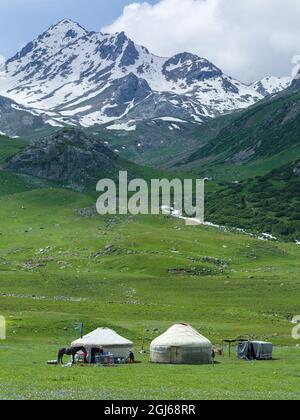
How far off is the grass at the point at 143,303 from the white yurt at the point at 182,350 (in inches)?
74.4

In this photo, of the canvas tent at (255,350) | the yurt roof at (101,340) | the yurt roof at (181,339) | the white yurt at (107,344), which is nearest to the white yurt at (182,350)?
the yurt roof at (181,339)

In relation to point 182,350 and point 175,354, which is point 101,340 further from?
point 182,350

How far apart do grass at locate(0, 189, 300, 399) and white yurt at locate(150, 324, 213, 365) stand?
1.89 metres

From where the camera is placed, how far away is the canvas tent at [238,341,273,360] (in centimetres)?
6531

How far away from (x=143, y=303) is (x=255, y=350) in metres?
50.4

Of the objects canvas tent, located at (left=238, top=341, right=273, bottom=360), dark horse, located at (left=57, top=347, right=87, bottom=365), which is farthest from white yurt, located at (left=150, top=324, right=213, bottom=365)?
dark horse, located at (left=57, top=347, right=87, bottom=365)

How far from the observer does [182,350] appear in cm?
6275

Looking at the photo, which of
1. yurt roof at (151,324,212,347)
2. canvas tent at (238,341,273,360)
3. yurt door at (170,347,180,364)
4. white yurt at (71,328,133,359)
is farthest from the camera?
canvas tent at (238,341,273,360)

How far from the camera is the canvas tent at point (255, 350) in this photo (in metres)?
65.3

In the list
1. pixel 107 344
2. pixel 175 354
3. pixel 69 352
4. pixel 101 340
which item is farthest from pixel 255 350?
pixel 69 352

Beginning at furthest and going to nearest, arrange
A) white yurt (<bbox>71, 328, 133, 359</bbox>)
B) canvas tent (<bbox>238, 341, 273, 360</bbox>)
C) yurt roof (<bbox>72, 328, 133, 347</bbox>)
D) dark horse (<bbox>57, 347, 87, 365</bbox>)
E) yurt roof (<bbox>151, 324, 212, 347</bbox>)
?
canvas tent (<bbox>238, 341, 273, 360</bbox>) → yurt roof (<bbox>72, 328, 133, 347</bbox>) → white yurt (<bbox>71, 328, 133, 359</bbox>) → yurt roof (<bbox>151, 324, 212, 347</bbox>) → dark horse (<bbox>57, 347, 87, 365</bbox>)

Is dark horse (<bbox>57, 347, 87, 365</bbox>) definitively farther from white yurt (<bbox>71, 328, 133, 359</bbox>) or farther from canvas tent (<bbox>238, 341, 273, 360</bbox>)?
canvas tent (<bbox>238, 341, 273, 360</bbox>)

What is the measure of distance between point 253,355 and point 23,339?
2482 cm
